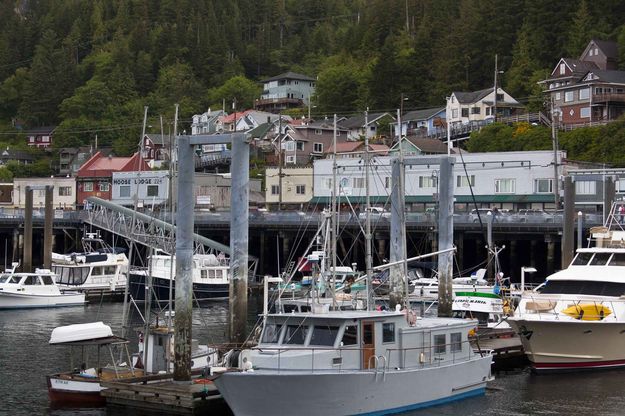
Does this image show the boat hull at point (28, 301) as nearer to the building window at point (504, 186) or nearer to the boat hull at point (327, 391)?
the boat hull at point (327, 391)

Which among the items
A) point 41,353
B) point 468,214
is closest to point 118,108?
point 468,214

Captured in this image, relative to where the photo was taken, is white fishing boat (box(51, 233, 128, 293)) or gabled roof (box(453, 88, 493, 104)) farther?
gabled roof (box(453, 88, 493, 104))

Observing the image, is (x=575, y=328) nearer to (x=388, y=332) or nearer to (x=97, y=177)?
(x=388, y=332)

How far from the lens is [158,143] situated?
13800 centimetres

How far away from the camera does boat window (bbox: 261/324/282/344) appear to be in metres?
30.6

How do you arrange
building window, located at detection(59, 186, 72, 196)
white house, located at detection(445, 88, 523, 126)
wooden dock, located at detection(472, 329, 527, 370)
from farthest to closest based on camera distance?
white house, located at detection(445, 88, 523, 126) → building window, located at detection(59, 186, 72, 196) → wooden dock, located at detection(472, 329, 527, 370)

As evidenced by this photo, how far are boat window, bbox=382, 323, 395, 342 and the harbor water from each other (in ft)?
7.55

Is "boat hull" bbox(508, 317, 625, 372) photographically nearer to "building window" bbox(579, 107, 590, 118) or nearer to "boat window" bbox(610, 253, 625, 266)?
"boat window" bbox(610, 253, 625, 266)

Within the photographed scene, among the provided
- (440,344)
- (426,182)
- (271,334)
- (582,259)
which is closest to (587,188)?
(426,182)

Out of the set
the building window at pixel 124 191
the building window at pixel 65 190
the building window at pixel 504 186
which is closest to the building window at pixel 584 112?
the building window at pixel 504 186

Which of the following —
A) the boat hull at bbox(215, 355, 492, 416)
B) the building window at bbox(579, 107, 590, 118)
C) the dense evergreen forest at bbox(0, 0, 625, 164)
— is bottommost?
the boat hull at bbox(215, 355, 492, 416)

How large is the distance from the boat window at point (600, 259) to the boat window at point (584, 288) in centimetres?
189

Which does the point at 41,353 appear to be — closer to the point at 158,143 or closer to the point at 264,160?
the point at 264,160

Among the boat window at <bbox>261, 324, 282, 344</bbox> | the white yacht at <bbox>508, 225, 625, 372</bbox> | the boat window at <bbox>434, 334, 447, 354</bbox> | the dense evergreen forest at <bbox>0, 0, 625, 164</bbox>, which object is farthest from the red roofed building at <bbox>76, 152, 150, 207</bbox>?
the boat window at <bbox>261, 324, 282, 344</bbox>
